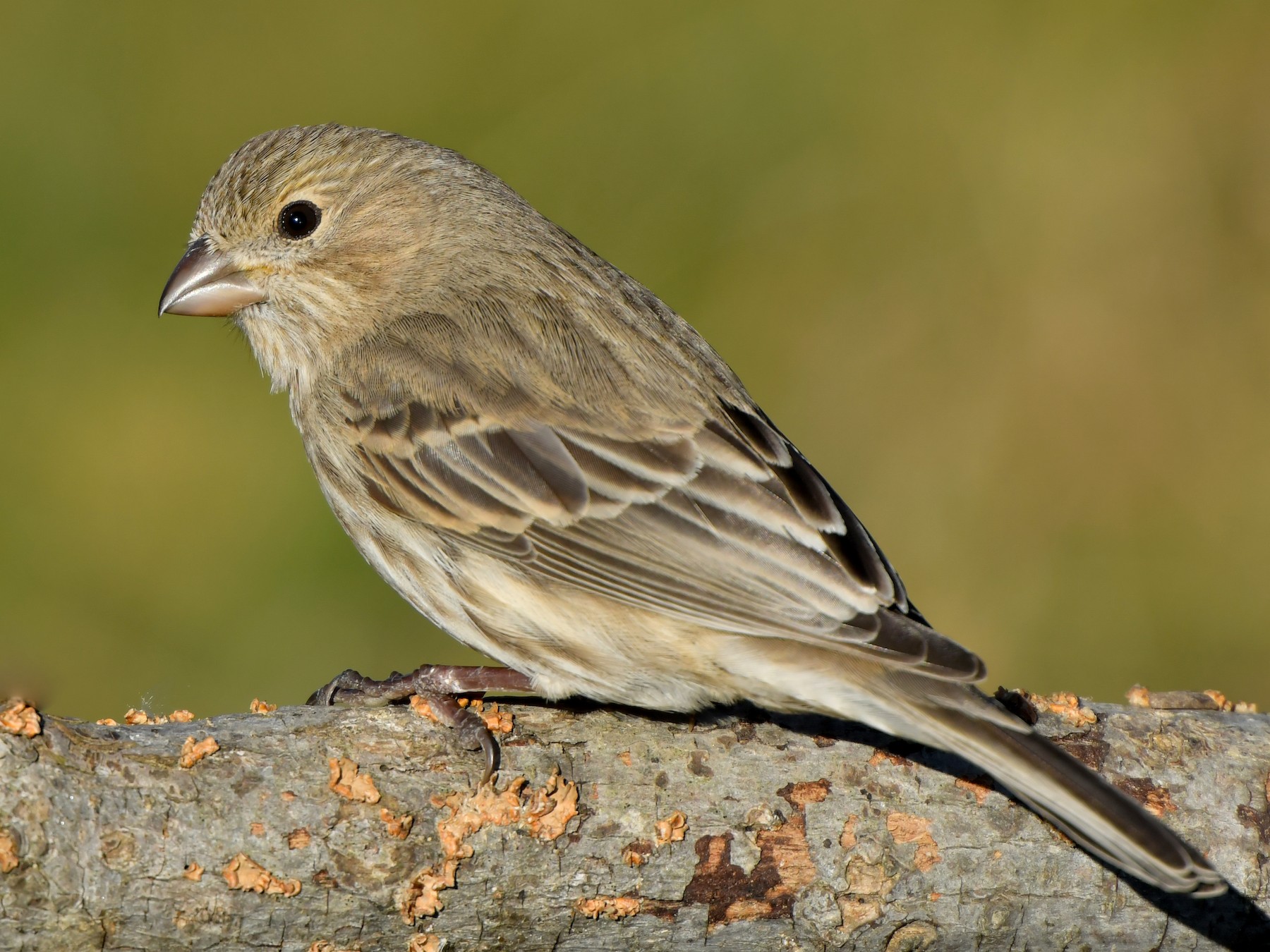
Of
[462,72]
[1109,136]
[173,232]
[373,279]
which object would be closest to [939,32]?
[1109,136]

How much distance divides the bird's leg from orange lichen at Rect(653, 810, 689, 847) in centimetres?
59

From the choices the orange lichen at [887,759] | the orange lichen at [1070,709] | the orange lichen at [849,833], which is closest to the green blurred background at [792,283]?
the orange lichen at [1070,709]

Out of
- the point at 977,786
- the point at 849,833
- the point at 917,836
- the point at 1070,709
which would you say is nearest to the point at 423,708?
the point at 849,833

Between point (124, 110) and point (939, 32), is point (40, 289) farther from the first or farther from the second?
point (939, 32)

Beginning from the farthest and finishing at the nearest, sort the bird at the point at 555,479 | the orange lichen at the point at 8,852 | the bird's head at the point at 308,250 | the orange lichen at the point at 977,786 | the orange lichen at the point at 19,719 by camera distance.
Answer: the bird's head at the point at 308,250, the orange lichen at the point at 977,786, the bird at the point at 555,479, the orange lichen at the point at 19,719, the orange lichen at the point at 8,852

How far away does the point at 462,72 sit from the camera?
9156mm

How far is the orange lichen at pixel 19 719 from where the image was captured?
3154 millimetres

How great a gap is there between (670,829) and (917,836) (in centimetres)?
68

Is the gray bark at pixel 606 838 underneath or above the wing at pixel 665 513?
underneath

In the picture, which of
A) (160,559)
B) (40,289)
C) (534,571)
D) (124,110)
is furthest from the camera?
(124,110)

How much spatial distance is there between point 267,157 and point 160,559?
353 centimetres

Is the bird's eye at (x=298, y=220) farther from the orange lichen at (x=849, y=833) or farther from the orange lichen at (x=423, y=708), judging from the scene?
the orange lichen at (x=849, y=833)

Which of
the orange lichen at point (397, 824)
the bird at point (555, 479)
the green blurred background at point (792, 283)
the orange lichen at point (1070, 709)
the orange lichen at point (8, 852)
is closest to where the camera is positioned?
the orange lichen at point (8, 852)

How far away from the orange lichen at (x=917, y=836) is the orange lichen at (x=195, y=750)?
1.78 m
